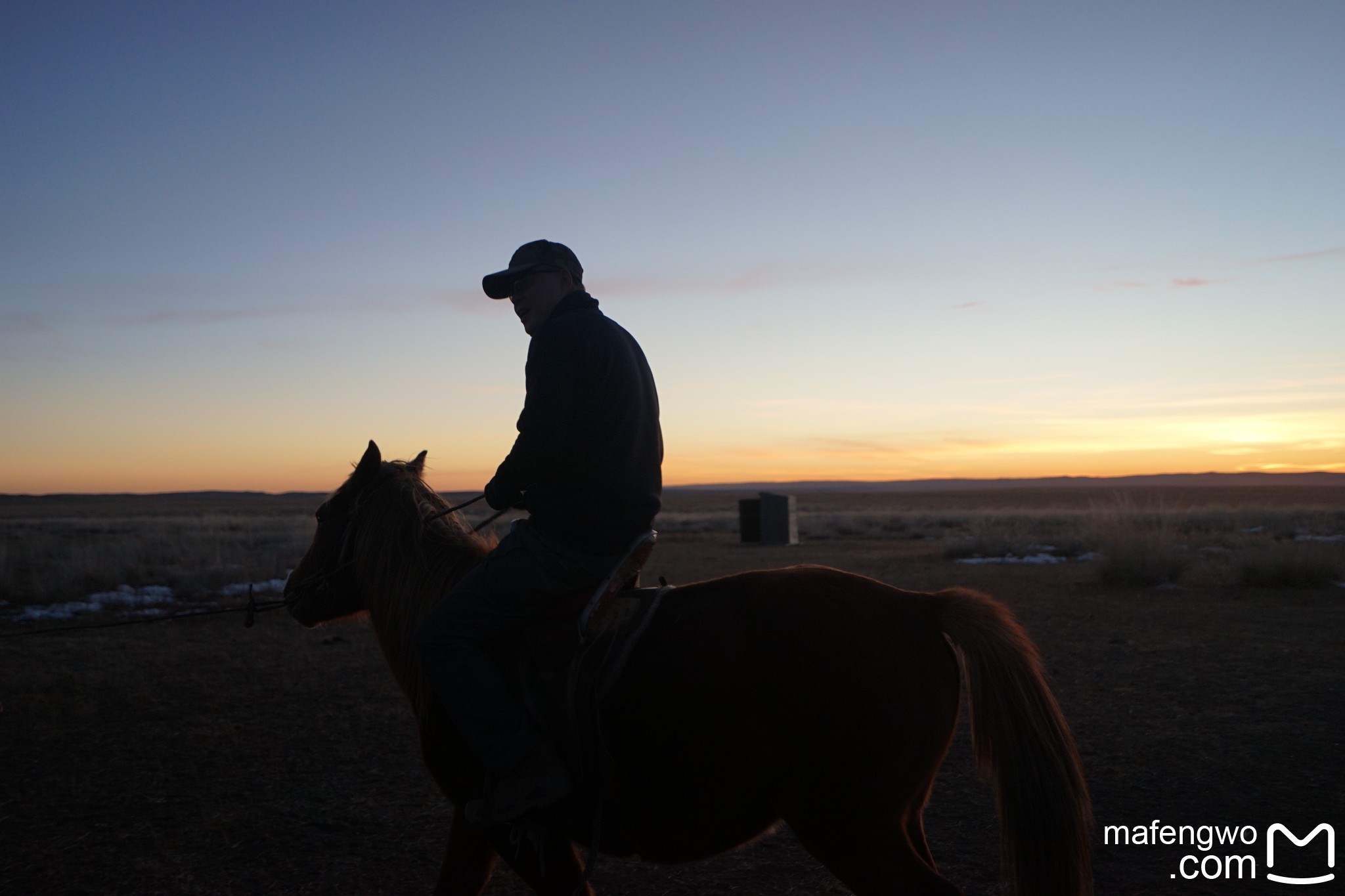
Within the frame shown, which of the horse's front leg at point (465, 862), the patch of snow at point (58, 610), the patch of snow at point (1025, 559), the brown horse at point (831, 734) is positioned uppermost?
the brown horse at point (831, 734)

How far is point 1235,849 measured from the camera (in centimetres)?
450

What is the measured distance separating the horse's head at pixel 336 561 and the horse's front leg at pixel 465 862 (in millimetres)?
1062

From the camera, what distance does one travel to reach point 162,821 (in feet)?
16.6

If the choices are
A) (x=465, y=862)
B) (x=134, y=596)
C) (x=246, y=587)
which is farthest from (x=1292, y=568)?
Answer: (x=134, y=596)

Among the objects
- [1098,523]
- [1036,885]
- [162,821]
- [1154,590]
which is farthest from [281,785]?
[1098,523]

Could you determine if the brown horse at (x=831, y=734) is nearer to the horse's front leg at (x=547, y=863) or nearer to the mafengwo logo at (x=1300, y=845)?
the horse's front leg at (x=547, y=863)

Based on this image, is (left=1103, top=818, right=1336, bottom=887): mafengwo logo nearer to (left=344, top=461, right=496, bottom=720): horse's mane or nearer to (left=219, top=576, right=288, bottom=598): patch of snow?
(left=344, top=461, right=496, bottom=720): horse's mane

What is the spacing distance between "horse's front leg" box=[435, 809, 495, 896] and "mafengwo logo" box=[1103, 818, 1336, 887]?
343 centimetres

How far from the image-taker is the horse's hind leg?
2.49m

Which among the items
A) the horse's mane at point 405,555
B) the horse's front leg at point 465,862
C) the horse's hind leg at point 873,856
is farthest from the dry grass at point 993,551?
the horse's hind leg at point 873,856

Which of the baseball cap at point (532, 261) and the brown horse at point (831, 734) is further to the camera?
the baseball cap at point (532, 261)

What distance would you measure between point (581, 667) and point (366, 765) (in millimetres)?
4248

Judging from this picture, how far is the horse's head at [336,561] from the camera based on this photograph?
11.6ft

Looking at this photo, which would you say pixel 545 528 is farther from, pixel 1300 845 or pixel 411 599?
pixel 1300 845
